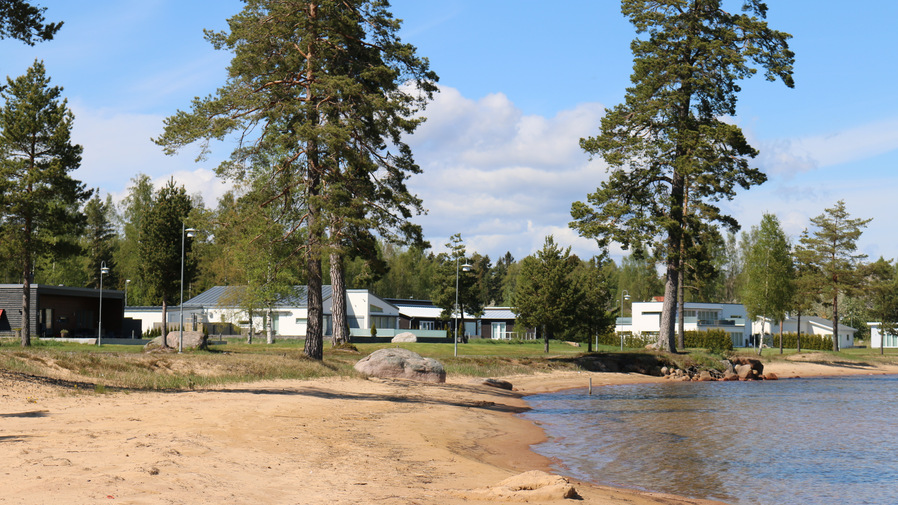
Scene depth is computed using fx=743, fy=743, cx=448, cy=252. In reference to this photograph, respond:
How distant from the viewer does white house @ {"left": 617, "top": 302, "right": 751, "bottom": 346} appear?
86250 millimetres

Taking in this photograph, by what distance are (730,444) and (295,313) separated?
56911 millimetres

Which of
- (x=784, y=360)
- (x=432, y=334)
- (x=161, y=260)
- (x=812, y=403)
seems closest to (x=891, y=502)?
(x=812, y=403)

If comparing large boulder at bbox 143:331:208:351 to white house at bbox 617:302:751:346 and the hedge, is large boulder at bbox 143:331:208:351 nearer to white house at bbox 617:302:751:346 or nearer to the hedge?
white house at bbox 617:302:751:346

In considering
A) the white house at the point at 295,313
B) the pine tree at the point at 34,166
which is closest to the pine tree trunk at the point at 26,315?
the pine tree at the point at 34,166

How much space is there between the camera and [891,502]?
12445mm

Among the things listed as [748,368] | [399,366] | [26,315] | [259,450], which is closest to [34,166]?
[26,315]

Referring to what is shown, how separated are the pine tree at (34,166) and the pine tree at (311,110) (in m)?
17.6

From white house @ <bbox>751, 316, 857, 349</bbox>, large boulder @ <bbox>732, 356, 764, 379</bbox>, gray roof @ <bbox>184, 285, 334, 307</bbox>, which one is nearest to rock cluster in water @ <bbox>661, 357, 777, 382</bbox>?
large boulder @ <bbox>732, 356, 764, 379</bbox>

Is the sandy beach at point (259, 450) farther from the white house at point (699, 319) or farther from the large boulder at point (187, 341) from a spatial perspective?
the white house at point (699, 319)

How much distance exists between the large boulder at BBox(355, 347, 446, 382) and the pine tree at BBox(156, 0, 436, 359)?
3064mm

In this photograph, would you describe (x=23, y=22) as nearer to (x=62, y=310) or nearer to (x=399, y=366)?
(x=399, y=366)

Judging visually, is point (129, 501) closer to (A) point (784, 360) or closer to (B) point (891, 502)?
(B) point (891, 502)

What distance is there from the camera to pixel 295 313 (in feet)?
233

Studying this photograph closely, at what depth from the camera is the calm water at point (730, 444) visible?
13492 millimetres
